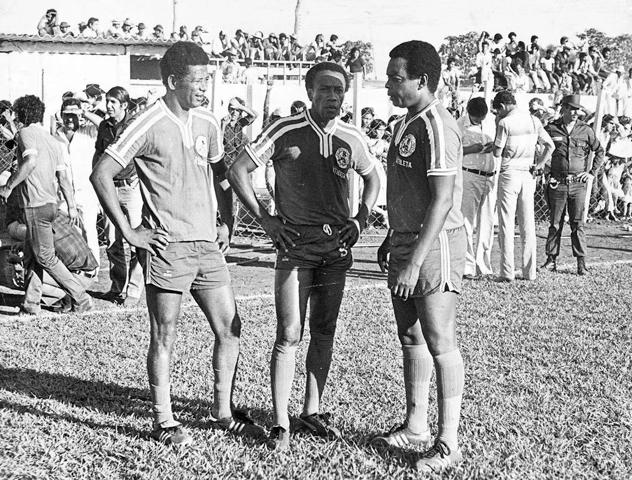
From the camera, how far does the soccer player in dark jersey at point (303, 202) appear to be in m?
4.44

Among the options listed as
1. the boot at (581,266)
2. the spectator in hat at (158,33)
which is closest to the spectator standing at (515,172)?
the boot at (581,266)

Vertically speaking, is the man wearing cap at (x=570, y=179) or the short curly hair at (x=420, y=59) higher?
the short curly hair at (x=420, y=59)

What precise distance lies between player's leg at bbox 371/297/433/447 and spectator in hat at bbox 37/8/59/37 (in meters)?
18.5

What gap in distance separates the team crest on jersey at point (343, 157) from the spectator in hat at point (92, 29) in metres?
18.4

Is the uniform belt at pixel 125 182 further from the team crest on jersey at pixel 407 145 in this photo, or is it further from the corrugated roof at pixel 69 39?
the corrugated roof at pixel 69 39

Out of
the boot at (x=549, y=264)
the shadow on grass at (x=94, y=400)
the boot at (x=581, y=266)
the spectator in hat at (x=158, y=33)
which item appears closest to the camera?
the shadow on grass at (x=94, y=400)

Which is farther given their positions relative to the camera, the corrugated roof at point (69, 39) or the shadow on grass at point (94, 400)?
the corrugated roof at point (69, 39)

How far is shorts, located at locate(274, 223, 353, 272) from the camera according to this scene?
14.7 ft

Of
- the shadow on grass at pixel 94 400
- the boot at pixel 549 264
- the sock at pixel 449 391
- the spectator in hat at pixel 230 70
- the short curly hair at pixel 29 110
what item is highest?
the spectator in hat at pixel 230 70

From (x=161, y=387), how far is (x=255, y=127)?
14191 millimetres

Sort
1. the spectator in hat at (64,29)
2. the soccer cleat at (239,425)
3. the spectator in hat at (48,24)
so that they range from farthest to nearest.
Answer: the spectator in hat at (64,29) → the spectator in hat at (48,24) → the soccer cleat at (239,425)

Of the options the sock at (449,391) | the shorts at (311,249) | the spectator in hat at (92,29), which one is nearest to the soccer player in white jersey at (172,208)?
the shorts at (311,249)

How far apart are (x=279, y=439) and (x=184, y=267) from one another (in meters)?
1.07

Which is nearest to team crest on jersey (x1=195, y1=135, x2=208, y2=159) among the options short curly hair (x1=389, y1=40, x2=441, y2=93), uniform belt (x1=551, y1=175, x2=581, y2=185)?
short curly hair (x1=389, y1=40, x2=441, y2=93)
